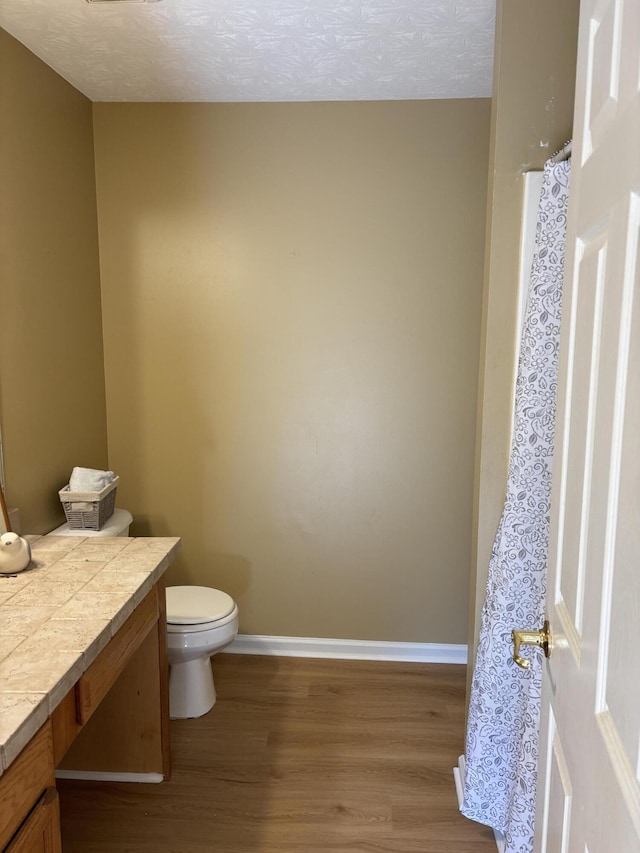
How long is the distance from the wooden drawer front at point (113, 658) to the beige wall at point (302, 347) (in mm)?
1060

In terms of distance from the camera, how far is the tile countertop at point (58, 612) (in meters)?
1.18

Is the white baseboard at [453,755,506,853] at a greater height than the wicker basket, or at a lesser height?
lesser

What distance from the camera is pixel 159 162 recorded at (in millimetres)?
2807

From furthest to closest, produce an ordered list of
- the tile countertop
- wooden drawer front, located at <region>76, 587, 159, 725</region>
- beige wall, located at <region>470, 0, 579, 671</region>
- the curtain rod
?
1. beige wall, located at <region>470, 0, 579, 671</region>
2. the curtain rod
3. wooden drawer front, located at <region>76, 587, 159, 725</region>
4. the tile countertop

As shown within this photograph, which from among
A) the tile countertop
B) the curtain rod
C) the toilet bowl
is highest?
the curtain rod

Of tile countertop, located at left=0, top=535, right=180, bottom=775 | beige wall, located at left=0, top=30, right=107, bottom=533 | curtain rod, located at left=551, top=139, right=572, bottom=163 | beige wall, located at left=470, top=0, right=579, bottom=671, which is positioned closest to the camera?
tile countertop, located at left=0, top=535, right=180, bottom=775

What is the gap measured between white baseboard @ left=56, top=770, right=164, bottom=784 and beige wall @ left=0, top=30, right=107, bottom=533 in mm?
884

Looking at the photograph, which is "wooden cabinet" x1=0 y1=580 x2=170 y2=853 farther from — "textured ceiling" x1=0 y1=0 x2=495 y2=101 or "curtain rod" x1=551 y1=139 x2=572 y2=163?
"textured ceiling" x1=0 y1=0 x2=495 y2=101

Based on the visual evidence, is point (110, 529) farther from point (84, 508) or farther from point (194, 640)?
point (194, 640)

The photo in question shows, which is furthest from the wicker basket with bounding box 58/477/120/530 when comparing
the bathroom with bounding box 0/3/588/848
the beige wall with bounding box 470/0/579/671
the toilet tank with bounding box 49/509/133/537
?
the beige wall with bounding box 470/0/579/671

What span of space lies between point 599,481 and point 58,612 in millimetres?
1316

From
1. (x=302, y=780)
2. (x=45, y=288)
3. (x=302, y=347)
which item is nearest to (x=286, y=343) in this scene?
(x=302, y=347)

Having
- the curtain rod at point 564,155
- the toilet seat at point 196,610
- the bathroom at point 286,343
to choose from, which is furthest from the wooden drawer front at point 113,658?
the curtain rod at point 564,155

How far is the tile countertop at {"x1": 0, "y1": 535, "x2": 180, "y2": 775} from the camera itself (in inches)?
46.5
